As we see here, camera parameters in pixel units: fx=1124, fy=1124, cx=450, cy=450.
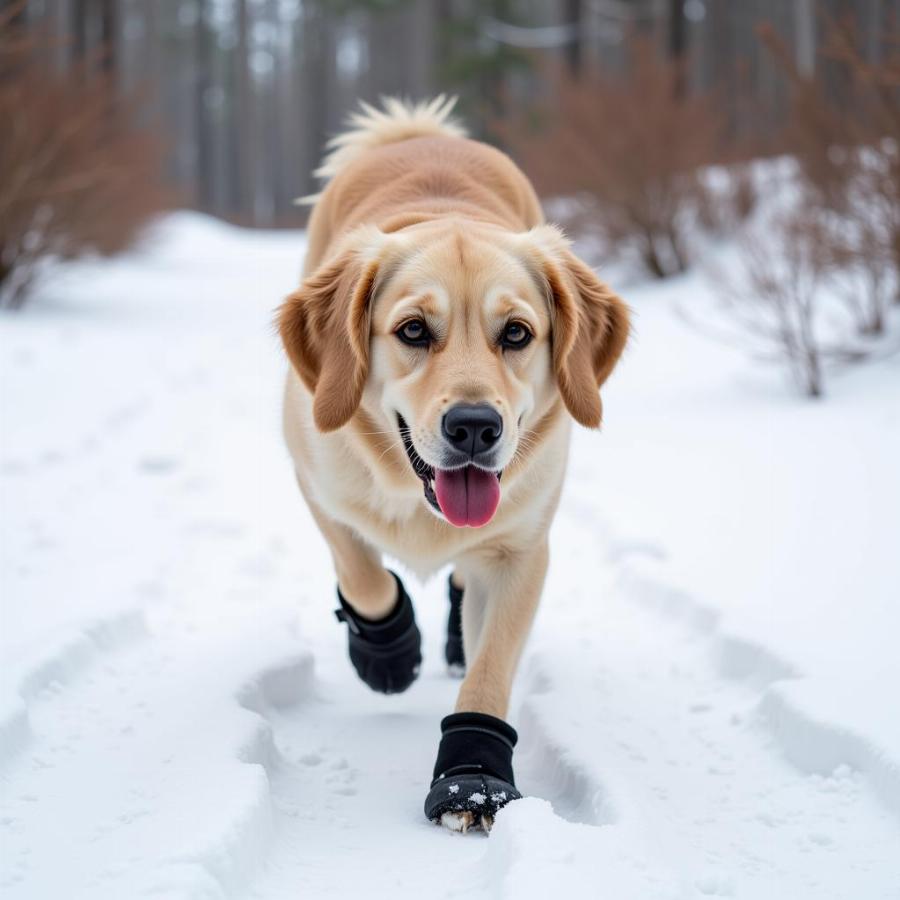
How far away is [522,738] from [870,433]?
2.98 meters

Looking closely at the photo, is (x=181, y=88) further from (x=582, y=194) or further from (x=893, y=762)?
(x=893, y=762)

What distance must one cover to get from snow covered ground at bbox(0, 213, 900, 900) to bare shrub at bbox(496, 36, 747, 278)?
17.0 feet

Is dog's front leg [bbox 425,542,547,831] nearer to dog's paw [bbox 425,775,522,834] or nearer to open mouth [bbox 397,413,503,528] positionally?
dog's paw [bbox 425,775,522,834]

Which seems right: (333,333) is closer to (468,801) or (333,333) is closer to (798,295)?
(468,801)

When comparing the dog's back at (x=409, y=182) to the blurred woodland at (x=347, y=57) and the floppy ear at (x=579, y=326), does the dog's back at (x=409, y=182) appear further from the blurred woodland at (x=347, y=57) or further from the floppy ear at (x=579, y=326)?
the blurred woodland at (x=347, y=57)

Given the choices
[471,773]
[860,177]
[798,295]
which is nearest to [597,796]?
[471,773]

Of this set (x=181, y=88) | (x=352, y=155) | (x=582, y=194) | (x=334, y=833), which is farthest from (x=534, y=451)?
(x=181, y=88)

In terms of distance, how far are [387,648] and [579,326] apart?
40.5 inches

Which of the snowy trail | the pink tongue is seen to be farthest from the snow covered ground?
the pink tongue

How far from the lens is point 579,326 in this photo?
288 centimetres

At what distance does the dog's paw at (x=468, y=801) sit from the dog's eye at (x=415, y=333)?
100 centimetres

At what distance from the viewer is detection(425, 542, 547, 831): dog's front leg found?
2373 millimetres

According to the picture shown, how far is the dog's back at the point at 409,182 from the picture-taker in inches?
138

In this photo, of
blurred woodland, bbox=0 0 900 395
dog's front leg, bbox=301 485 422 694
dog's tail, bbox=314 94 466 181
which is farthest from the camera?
blurred woodland, bbox=0 0 900 395
